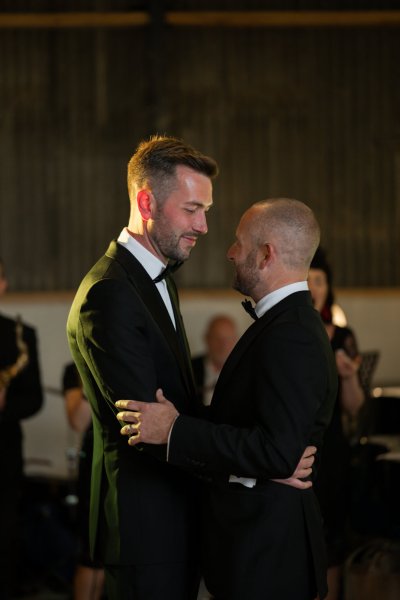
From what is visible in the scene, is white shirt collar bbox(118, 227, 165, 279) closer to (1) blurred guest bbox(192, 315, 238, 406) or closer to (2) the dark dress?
(2) the dark dress

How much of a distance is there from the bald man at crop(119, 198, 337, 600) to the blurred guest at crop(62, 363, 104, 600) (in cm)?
153

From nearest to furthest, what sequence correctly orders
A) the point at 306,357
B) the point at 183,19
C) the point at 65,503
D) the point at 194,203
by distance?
the point at 306,357
the point at 194,203
the point at 65,503
the point at 183,19

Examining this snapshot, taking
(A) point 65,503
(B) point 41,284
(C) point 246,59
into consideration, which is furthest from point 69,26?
(A) point 65,503

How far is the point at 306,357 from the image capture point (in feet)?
7.79

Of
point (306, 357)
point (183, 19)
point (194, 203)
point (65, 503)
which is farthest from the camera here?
point (183, 19)

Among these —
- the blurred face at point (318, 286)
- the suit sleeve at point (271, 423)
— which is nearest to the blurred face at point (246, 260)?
the suit sleeve at point (271, 423)

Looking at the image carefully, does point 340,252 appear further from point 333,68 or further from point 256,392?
point 256,392

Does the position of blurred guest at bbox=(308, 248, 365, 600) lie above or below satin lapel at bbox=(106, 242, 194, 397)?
below

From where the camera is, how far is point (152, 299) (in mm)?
2660

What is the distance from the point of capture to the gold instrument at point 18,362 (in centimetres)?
455

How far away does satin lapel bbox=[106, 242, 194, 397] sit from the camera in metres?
2.64

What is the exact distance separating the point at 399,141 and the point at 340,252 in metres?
0.98

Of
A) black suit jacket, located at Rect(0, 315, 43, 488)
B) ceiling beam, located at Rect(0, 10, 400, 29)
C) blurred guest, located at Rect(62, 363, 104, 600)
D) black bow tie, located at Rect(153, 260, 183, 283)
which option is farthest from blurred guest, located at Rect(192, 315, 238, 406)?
ceiling beam, located at Rect(0, 10, 400, 29)

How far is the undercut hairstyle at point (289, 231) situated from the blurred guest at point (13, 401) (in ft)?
7.40
